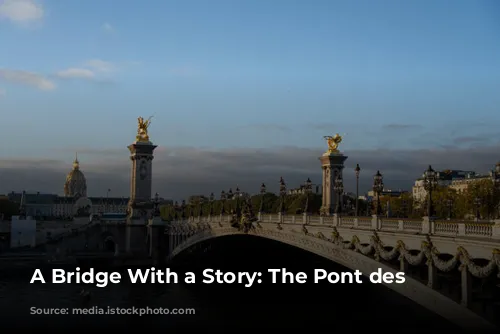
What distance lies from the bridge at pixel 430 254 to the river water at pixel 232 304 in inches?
224

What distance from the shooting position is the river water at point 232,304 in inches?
1716

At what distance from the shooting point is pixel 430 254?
27.0 metres

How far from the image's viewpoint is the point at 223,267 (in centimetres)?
7544

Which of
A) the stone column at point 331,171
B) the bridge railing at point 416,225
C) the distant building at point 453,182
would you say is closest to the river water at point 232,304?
the bridge railing at point 416,225

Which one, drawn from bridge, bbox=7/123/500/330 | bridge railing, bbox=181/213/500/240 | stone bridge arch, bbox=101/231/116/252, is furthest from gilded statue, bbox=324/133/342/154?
stone bridge arch, bbox=101/231/116/252

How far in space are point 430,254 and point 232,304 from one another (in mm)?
28529

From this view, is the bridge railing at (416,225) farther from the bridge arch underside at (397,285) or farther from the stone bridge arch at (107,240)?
the stone bridge arch at (107,240)

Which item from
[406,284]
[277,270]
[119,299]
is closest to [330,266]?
[277,270]

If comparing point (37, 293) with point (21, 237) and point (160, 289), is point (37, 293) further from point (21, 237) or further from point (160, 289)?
point (21, 237)

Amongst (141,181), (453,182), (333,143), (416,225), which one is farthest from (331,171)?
(453,182)

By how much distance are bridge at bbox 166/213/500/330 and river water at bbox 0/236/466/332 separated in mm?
5687

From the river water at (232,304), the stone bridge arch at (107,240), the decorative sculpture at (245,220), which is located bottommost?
the river water at (232,304)

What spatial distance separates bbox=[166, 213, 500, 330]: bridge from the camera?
24.3 m

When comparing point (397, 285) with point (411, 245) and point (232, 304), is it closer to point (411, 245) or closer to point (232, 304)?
point (411, 245)
